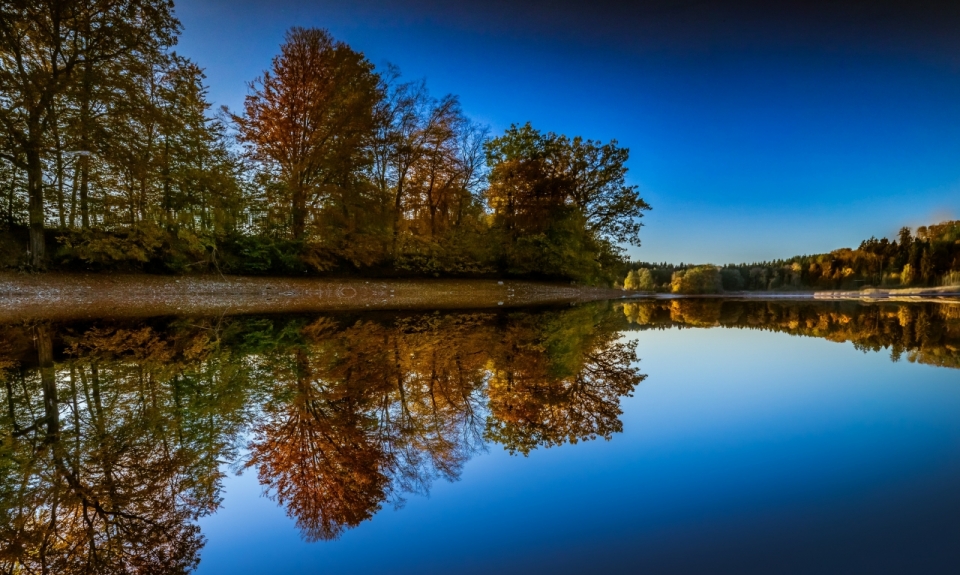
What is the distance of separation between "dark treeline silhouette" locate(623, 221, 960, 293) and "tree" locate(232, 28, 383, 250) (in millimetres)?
34112

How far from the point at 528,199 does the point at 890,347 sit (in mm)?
20555

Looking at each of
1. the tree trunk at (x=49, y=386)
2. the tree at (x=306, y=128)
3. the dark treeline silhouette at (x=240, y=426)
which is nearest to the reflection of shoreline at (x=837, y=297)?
the tree at (x=306, y=128)

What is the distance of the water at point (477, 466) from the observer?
1850 millimetres

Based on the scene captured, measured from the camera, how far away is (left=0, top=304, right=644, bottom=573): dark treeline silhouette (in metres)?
2.13

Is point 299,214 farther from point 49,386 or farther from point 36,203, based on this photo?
point 49,386

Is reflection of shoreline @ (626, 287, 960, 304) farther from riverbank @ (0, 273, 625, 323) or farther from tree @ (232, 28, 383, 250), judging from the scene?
tree @ (232, 28, 383, 250)

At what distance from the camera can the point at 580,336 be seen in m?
8.09

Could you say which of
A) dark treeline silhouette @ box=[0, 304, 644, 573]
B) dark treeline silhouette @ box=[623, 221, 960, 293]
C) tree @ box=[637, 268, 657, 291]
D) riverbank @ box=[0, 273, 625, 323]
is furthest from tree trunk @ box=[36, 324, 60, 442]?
tree @ box=[637, 268, 657, 291]

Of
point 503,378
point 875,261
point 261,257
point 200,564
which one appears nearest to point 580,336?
point 503,378

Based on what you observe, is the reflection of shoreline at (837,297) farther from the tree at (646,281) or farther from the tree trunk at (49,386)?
the tree trunk at (49,386)

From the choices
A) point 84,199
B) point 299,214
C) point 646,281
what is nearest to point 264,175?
point 299,214

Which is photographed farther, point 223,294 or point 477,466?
point 223,294

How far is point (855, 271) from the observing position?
53.6 m

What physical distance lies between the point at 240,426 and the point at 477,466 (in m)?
1.92
